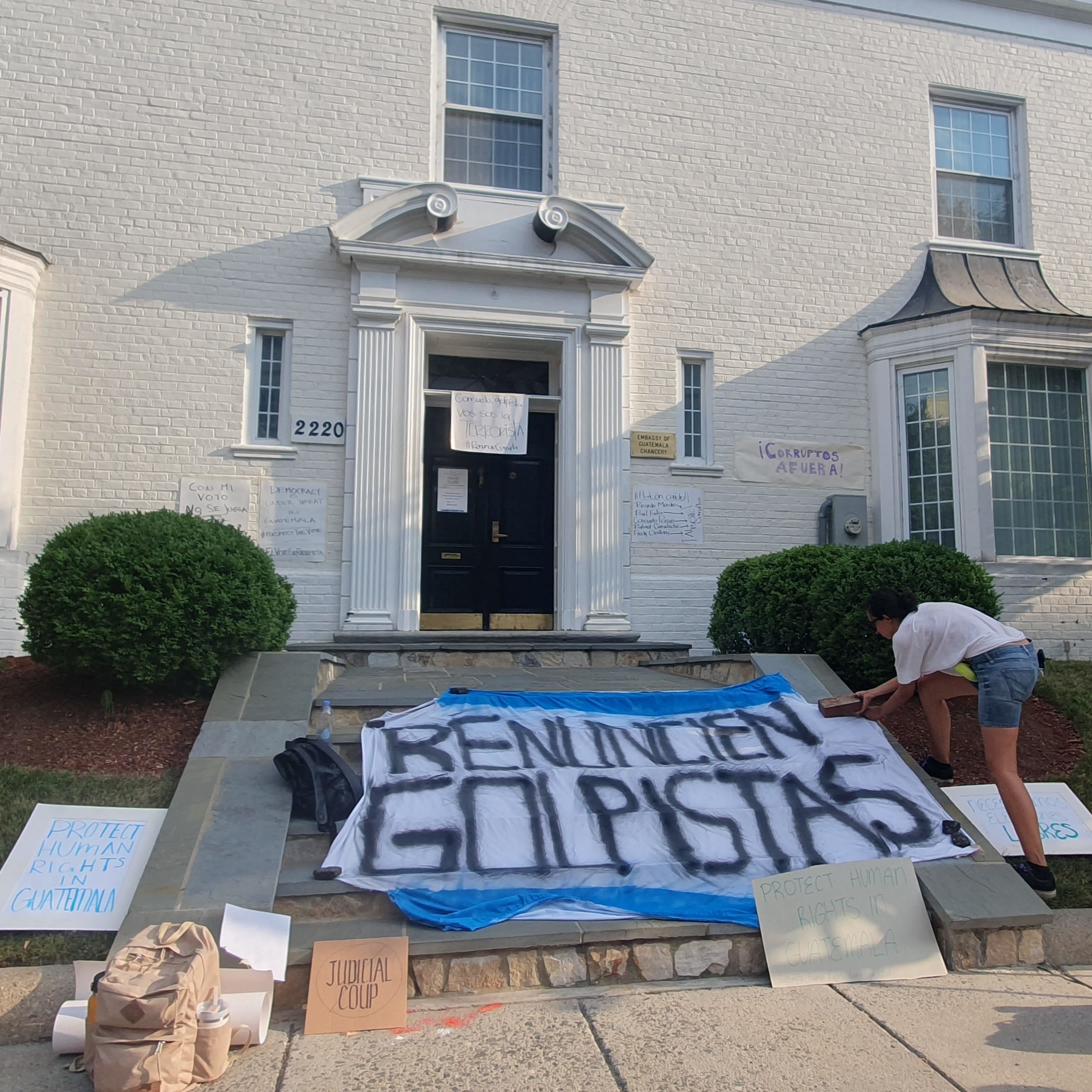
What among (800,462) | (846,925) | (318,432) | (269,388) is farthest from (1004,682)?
(269,388)

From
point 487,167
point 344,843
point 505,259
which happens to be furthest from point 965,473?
point 344,843

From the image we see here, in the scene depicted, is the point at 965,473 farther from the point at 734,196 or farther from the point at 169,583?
the point at 169,583

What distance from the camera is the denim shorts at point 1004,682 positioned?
4848 mm

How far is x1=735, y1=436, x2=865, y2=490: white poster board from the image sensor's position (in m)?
9.96

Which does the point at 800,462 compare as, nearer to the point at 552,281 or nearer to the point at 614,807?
the point at 552,281

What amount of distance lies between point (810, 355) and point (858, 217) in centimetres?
179

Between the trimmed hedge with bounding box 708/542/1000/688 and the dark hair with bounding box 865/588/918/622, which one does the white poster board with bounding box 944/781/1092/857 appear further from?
the trimmed hedge with bounding box 708/542/1000/688

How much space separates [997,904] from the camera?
14.1ft

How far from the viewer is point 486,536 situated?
31.9 ft

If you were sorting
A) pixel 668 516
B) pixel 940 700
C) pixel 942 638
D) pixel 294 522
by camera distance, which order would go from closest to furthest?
pixel 942 638, pixel 940 700, pixel 294 522, pixel 668 516

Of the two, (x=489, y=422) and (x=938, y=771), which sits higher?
(x=489, y=422)

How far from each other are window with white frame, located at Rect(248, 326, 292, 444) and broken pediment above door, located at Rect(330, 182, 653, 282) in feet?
3.60

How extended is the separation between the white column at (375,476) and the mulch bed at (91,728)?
119 inches

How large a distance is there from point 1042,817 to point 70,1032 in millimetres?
4987
